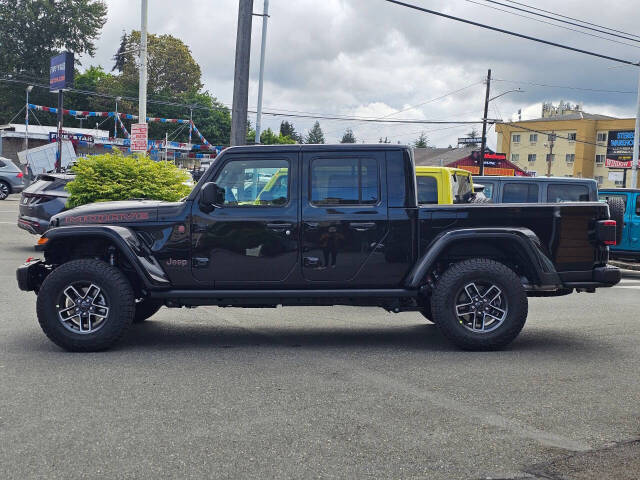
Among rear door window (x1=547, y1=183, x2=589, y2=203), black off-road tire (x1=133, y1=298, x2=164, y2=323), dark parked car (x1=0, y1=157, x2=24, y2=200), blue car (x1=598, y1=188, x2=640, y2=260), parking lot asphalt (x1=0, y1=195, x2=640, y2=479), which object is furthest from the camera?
dark parked car (x1=0, y1=157, x2=24, y2=200)

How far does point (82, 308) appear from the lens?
693 centimetres

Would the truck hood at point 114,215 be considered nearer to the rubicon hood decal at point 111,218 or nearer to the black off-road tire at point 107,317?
the rubicon hood decal at point 111,218

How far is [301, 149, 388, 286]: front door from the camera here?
7.07 m

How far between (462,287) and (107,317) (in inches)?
132

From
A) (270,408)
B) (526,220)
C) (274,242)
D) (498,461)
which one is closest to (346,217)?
(274,242)

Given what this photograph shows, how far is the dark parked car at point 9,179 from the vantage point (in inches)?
1209

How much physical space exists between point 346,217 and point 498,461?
3.30 meters

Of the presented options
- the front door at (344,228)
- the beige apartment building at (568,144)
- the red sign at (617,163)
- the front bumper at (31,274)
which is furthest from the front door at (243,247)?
the beige apartment building at (568,144)

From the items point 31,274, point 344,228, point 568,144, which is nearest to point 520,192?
point 344,228

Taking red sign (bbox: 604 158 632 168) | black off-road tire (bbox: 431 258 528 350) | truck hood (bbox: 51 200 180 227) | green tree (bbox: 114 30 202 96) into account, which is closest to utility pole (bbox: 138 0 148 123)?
truck hood (bbox: 51 200 180 227)

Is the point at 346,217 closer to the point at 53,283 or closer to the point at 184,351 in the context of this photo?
the point at 184,351

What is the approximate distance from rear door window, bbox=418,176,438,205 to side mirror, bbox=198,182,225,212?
4.26 m

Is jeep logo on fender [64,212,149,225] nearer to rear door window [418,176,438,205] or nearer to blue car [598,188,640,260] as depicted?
rear door window [418,176,438,205]

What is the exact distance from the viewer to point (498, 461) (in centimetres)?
425
